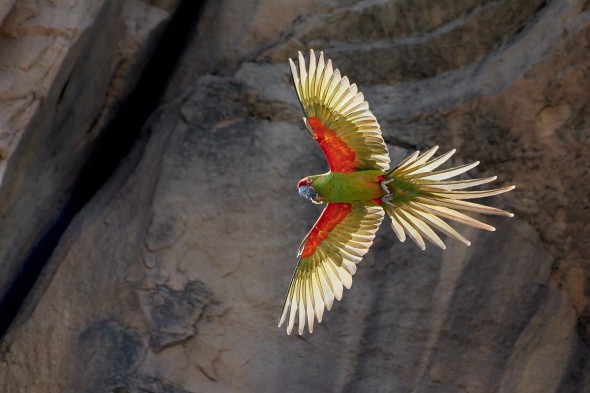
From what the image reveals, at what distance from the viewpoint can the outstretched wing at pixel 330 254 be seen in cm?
399

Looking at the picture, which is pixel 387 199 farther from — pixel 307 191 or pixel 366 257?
→ pixel 366 257

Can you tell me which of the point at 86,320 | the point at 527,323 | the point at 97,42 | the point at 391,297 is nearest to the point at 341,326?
the point at 391,297

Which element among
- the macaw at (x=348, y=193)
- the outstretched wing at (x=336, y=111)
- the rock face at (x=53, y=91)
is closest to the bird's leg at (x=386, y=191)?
the macaw at (x=348, y=193)

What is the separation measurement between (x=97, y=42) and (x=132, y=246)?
2.84ft

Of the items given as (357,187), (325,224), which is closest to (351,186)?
(357,187)

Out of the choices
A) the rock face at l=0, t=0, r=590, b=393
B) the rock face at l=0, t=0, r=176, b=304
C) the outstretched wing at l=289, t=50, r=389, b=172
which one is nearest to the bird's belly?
the outstretched wing at l=289, t=50, r=389, b=172

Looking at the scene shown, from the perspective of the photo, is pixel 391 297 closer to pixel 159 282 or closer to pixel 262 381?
pixel 262 381

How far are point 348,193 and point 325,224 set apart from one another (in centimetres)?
22

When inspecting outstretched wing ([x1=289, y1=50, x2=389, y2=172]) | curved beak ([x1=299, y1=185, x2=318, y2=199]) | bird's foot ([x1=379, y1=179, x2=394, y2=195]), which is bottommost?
curved beak ([x1=299, y1=185, x2=318, y2=199])

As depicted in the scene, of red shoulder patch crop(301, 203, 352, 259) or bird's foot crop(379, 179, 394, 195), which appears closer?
bird's foot crop(379, 179, 394, 195)

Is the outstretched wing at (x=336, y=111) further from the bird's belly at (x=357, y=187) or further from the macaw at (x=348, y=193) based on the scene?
the bird's belly at (x=357, y=187)

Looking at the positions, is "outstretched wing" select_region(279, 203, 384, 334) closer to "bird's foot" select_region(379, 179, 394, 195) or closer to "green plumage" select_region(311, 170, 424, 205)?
"green plumage" select_region(311, 170, 424, 205)

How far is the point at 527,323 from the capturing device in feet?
14.4

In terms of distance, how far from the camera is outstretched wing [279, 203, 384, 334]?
3994 mm
